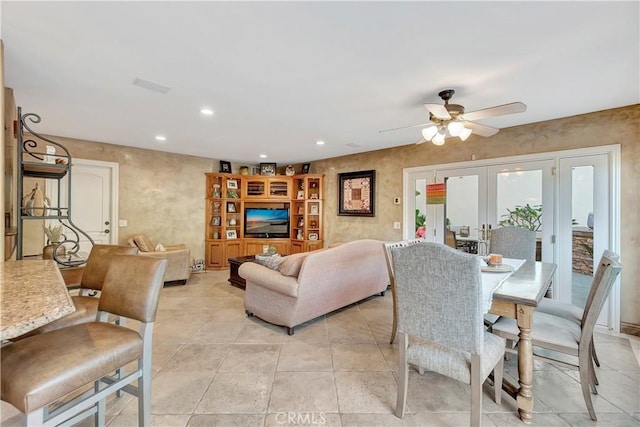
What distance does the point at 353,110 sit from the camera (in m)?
3.21

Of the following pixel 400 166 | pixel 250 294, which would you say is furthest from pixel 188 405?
pixel 400 166

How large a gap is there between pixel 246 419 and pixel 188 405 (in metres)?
0.44

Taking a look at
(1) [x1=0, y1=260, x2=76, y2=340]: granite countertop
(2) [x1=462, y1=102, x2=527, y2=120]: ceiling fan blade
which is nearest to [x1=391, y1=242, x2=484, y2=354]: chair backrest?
(2) [x1=462, y1=102, x2=527, y2=120]: ceiling fan blade

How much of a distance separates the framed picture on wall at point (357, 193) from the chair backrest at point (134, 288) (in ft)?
14.5

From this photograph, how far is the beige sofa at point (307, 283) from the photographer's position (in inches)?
117

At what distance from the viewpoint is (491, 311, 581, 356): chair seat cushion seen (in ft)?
5.94

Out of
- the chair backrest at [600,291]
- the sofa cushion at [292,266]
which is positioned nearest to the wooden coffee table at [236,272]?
the sofa cushion at [292,266]

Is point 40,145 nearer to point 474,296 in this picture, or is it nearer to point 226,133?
point 226,133

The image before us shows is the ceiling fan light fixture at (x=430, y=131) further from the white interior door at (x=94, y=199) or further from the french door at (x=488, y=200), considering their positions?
the white interior door at (x=94, y=199)

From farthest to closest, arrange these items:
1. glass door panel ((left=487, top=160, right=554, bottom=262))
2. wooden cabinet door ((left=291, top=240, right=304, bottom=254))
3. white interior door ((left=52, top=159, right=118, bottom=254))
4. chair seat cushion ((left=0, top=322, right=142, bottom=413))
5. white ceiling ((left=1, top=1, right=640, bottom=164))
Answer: wooden cabinet door ((left=291, top=240, right=304, bottom=254)), white interior door ((left=52, top=159, right=118, bottom=254)), glass door panel ((left=487, top=160, right=554, bottom=262)), white ceiling ((left=1, top=1, right=640, bottom=164)), chair seat cushion ((left=0, top=322, right=142, bottom=413))

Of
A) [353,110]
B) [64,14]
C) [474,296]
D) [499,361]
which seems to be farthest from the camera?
[353,110]

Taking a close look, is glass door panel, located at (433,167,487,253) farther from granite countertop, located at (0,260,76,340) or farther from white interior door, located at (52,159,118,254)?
white interior door, located at (52,159,118,254)

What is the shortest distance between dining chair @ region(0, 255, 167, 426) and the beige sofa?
5.12ft

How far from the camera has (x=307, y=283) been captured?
2.97 metres
